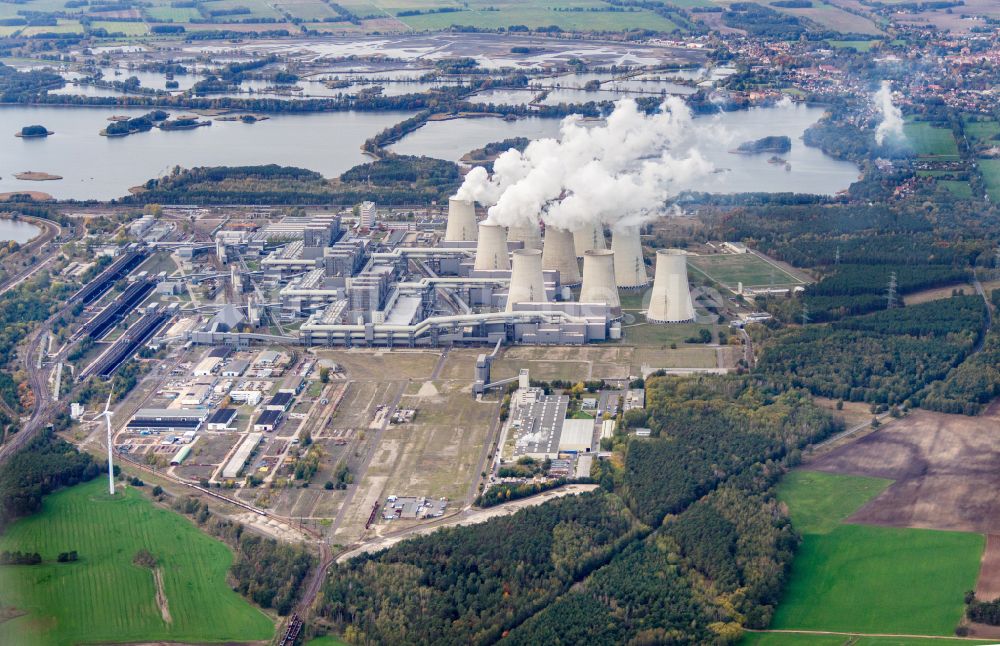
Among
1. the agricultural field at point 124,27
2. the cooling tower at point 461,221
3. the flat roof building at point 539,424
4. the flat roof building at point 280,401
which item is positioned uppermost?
the cooling tower at point 461,221

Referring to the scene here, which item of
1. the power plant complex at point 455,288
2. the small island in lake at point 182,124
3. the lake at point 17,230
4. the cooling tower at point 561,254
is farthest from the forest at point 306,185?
the cooling tower at point 561,254

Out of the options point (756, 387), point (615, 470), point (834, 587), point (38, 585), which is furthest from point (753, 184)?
point (38, 585)

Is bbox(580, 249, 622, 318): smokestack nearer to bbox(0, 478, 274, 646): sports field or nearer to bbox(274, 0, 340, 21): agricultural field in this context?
bbox(0, 478, 274, 646): sports field

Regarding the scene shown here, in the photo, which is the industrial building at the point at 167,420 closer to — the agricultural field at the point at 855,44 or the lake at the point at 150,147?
the lake at the point at 150,147

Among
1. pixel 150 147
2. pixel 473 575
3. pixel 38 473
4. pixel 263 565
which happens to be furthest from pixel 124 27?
pixel 473 575

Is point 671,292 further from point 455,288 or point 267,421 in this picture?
point 267,421

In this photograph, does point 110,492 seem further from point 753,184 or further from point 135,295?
point 753,184

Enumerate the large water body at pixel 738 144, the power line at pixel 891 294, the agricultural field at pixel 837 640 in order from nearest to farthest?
the agricultural field at pixel 837 640, the power line at pixel 891 294, the large water body at pixel 738 144
